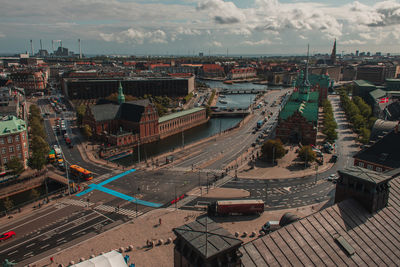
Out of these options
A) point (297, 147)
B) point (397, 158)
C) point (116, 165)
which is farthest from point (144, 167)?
point (397, 158)

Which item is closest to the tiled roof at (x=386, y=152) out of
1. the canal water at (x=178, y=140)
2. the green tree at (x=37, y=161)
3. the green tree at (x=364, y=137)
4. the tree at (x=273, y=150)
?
the tree at (x=273, y=150)

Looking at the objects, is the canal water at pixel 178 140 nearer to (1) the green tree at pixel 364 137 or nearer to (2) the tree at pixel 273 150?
(2) the tree at pixel 273 150

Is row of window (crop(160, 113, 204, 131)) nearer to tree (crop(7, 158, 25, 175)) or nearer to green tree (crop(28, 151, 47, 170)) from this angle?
green tree (crop(28, 151, 47, 170))

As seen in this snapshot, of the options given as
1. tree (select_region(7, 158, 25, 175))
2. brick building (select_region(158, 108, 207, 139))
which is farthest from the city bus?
brick building (select_region(158, 108, 207, 139))

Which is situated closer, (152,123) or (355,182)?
(355,182)

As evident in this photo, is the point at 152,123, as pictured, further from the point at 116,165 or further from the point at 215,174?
the point at 215,174
